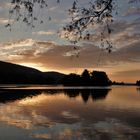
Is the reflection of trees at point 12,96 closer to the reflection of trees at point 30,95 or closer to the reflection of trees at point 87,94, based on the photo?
the reflection of trees at point 30,95

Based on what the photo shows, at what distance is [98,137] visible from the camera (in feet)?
77.6

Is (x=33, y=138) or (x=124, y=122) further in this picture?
(x=124, y=122)

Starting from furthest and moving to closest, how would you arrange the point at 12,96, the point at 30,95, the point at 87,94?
the point at 87,94, the point at 30,95, the point at 12,96

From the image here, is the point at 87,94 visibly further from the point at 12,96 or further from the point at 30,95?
the point at 12,96

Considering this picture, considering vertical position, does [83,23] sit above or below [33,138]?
above

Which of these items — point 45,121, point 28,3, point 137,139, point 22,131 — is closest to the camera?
point 28,3

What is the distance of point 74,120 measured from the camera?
107 ft

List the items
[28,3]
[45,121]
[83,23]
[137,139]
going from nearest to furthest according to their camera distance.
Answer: [28,3], [83,23], [137,139], [45,121]

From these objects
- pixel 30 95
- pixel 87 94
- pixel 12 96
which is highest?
pixel 87 94

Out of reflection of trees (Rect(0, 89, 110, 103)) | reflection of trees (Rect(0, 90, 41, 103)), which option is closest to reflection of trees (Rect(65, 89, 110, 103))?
reflection of trees (Rect(0, 89, 110, 103))

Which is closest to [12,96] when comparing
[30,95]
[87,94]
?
[30,95]

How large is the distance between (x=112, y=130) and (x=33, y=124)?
22.9ft

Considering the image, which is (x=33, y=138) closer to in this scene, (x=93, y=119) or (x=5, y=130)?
(x=5, y=130)

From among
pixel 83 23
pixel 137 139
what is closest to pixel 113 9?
pixel 83 23
